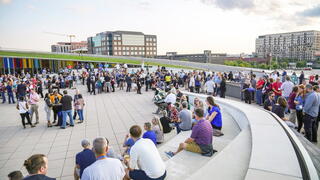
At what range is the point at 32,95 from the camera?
956 centimetres

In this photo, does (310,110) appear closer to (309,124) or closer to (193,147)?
(309,124)

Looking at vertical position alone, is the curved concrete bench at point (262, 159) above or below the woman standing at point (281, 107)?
below

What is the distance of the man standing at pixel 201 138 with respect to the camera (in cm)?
468

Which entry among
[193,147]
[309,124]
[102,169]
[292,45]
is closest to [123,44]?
[292,45]

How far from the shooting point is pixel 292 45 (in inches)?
5906

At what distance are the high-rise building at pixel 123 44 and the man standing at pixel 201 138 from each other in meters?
125

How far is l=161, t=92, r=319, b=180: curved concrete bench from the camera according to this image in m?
2.98

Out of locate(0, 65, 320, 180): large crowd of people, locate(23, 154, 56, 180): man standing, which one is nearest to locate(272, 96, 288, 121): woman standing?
locate(0, 65, 320, 180): large crowd of people

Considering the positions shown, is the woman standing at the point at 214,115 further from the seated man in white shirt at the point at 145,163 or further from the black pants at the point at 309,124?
the seated man in white shirt at the point at 145,163

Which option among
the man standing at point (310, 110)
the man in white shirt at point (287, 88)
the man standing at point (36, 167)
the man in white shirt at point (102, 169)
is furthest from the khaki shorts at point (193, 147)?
the man in white shirt at point (287, 88)

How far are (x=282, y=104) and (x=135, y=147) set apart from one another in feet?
17.3

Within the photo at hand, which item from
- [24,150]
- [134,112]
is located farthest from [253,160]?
[134,112]

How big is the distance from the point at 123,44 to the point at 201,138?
5093 inches

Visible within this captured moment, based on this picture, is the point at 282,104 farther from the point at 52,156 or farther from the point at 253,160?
the point at 52,156
